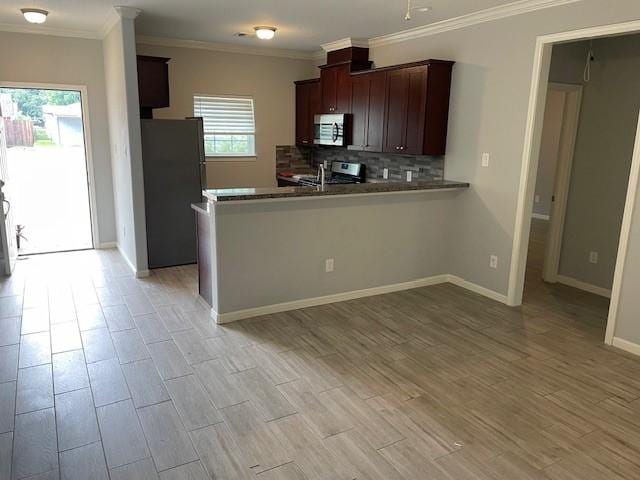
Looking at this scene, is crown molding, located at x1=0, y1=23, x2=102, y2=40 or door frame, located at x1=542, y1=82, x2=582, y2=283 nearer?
door frame, located at x1=542, y1=82, x2=582, y2=283

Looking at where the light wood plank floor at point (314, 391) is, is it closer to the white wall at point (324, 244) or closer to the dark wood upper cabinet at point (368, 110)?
the white wall at point (324, 244)

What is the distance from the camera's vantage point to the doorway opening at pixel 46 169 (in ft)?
18.5

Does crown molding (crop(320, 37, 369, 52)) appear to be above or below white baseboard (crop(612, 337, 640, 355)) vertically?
above

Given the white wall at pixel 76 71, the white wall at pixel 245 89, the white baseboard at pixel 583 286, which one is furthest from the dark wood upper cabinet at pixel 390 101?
the white wall at pixel 76 71

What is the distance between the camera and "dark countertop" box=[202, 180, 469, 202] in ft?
12.1

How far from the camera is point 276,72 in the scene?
6758 millimetres

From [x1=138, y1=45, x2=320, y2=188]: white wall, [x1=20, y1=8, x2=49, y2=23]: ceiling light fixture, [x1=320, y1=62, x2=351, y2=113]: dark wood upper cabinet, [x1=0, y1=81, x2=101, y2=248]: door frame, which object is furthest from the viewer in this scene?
[x1=138, y1=45, x2=320, y2=188]: white wall

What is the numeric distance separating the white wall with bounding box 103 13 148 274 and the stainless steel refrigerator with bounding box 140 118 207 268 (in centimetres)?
23

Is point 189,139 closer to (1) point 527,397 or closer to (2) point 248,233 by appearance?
(2) point 248,233

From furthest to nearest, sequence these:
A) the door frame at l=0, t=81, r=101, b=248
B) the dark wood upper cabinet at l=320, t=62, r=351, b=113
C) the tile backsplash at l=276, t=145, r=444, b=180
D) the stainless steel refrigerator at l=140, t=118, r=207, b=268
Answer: the dark wood upper cabinet at l=320, t=62, r=351, b=113
the door frame at l=0, t=81, r=101, b=248
the tile backsplash at l=276, t=145, r=444, b=180
the stainless steel refrigerator at l=140, t=118, r=207, b=268

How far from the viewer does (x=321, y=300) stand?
14.2ft

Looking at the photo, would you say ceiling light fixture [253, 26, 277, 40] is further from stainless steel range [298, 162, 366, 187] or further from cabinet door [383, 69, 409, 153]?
stainless steel range [298, 162, 366, 187]

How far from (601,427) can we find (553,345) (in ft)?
3.46

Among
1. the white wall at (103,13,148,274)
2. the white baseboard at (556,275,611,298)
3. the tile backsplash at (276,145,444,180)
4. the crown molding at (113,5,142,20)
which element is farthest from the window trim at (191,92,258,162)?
the white baseboard at (556,275,611,298)
